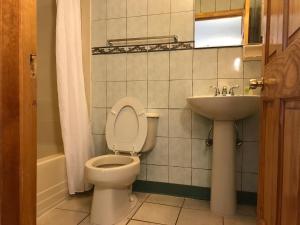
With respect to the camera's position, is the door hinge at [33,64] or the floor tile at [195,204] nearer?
the door hinge at [33,64]

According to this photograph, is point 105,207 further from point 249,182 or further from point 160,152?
point 249,182

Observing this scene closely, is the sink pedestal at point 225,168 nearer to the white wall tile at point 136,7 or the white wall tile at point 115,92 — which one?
the white wall tile at point 115,92

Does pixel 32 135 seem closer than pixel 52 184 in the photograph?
Yes

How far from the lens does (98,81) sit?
2.25 m

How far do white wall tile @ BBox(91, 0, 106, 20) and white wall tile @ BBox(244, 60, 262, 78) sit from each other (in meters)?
1.34

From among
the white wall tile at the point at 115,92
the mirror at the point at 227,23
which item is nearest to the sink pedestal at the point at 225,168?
the mirror at the point at 227,23

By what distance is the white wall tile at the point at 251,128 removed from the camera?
1894mm

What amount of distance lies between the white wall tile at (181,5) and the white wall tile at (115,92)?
78 centimetres

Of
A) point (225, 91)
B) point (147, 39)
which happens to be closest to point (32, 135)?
point (225, 91)

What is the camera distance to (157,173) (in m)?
2.12

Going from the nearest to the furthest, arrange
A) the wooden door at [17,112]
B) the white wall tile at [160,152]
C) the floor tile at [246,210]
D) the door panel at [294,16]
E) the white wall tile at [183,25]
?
the wooden door at [17,112]
the door panel at [294,16]
the floor tile at [246,210]
the white wall tile at [183,25]
the white wall tile at [160,152]

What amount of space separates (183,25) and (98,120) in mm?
1145

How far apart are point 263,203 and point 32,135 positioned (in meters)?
0.85

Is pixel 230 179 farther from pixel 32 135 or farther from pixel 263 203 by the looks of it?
pixel 32 135
